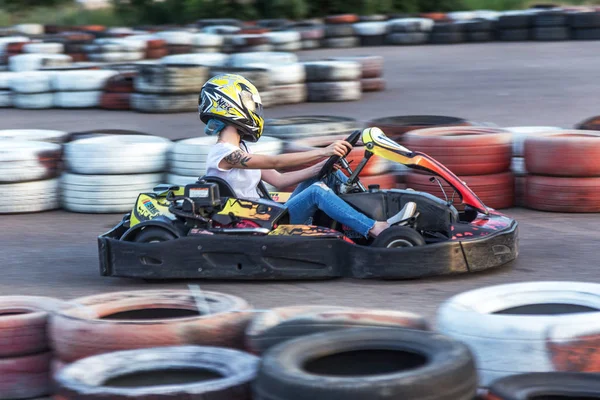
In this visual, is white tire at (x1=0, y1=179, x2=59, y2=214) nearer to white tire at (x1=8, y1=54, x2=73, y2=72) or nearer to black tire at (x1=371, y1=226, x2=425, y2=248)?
black tire at (x1=371, y1=226, x2=425, y2=248)

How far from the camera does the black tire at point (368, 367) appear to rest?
8.54 ft

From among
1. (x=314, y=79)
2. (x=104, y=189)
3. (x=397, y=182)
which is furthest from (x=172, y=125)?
(x=397, y=182)

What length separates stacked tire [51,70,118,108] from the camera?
12.6 m

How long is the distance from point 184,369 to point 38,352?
33.8 inches

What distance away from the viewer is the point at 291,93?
12.5 metres

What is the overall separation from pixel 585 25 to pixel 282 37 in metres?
Result: 6.11

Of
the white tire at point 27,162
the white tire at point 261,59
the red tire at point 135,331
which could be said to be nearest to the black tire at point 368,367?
the red tire at point 135,331

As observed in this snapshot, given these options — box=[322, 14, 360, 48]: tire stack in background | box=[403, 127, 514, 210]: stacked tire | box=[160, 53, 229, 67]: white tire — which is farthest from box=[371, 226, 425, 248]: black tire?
box=[322, 14, 360, 48]: tire stack in background

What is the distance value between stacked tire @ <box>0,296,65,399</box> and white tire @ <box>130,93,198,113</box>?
8.60 meters

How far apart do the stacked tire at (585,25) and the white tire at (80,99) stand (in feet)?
34.8

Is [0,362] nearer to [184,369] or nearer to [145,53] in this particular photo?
[184,369]

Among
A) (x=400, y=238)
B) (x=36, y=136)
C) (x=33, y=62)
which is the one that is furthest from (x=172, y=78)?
(x=400, y=238)

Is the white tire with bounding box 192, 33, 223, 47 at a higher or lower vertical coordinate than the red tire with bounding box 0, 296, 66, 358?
higher

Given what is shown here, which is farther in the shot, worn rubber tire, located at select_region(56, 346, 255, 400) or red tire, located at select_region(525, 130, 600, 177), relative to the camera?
red tire, located at select_region(525, 130, 600, 177)
